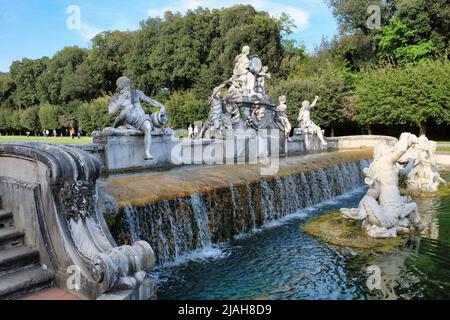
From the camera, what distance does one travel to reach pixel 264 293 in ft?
18.0

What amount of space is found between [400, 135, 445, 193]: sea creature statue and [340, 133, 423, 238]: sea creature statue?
5.35 metres

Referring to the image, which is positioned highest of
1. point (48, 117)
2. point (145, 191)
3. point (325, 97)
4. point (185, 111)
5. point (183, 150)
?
point (48, 117)

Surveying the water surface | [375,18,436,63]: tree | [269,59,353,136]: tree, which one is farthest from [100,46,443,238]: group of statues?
[375,18,436,63]: tree

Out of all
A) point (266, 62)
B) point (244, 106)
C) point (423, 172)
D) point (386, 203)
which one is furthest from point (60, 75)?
point (386, 203)

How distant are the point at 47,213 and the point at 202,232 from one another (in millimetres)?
3903

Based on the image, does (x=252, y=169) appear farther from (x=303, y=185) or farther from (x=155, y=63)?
(x=155, y=63)

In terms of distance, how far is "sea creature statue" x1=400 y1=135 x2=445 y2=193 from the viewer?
1305 cm

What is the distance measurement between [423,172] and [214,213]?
8715 mm

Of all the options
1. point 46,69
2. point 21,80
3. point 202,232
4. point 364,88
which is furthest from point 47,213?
point 21,80

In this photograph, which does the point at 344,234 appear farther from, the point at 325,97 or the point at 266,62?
the point at 266,62

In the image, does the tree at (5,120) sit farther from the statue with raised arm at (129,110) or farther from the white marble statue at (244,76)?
the statue with raised arm at (129,110)

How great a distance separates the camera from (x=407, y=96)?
97.6ft

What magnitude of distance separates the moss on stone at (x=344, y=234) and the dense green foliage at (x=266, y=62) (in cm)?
2393

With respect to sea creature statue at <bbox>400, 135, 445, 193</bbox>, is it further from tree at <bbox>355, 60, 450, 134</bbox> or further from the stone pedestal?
tree at <bbox>355, 60, 450, 134</bbox>
